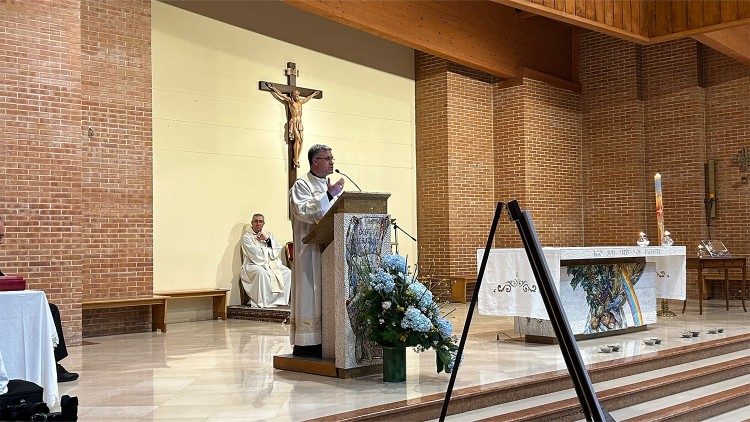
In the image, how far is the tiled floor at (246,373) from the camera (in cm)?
494

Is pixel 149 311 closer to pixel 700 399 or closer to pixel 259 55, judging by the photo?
pixel 259 55

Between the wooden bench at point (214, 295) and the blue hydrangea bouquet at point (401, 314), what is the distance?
15.9 ft

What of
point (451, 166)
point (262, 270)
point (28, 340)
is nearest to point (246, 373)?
point (28, 340)

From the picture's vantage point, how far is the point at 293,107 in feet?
38.6

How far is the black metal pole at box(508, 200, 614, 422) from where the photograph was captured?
298cm

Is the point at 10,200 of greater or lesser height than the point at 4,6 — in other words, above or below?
below

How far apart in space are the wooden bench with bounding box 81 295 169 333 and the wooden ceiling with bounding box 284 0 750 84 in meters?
3.81

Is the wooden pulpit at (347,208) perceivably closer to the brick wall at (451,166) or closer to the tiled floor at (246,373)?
the tiled floor at (246,373)

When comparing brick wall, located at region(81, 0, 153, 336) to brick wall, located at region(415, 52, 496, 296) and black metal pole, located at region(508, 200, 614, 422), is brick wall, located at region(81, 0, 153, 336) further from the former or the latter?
black metal pole, located at region(508, 200, 614, 422)

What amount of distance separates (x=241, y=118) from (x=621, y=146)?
651 cm

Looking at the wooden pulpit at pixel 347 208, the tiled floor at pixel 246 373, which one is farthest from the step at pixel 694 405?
the wooden pulpit at pixel 347 208

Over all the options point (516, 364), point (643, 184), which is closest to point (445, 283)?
point (643, 184)

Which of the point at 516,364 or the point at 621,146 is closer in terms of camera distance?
the point at 516,364

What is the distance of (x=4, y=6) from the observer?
7.77 meters
